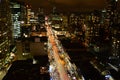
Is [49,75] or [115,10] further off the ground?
[115,10]

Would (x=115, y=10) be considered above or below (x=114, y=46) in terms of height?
above

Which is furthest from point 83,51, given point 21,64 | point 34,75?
point 34,75

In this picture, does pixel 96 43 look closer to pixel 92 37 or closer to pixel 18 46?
pixel 92 37

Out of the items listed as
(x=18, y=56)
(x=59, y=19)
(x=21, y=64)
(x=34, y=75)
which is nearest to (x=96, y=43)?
(x=18, y=56)

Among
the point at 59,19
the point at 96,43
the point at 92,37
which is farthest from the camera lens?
the point at 59,19

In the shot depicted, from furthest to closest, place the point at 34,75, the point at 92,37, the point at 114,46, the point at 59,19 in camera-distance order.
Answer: the point at 59,19 < the point at 92,37 < the point at 114,46 < the point at 34,75

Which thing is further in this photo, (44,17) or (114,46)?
(44,17)

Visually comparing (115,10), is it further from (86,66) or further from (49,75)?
(49,75)

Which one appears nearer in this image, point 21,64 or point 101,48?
point 21,64

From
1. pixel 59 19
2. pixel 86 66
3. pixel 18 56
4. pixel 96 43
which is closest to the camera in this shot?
pixel 86 66
